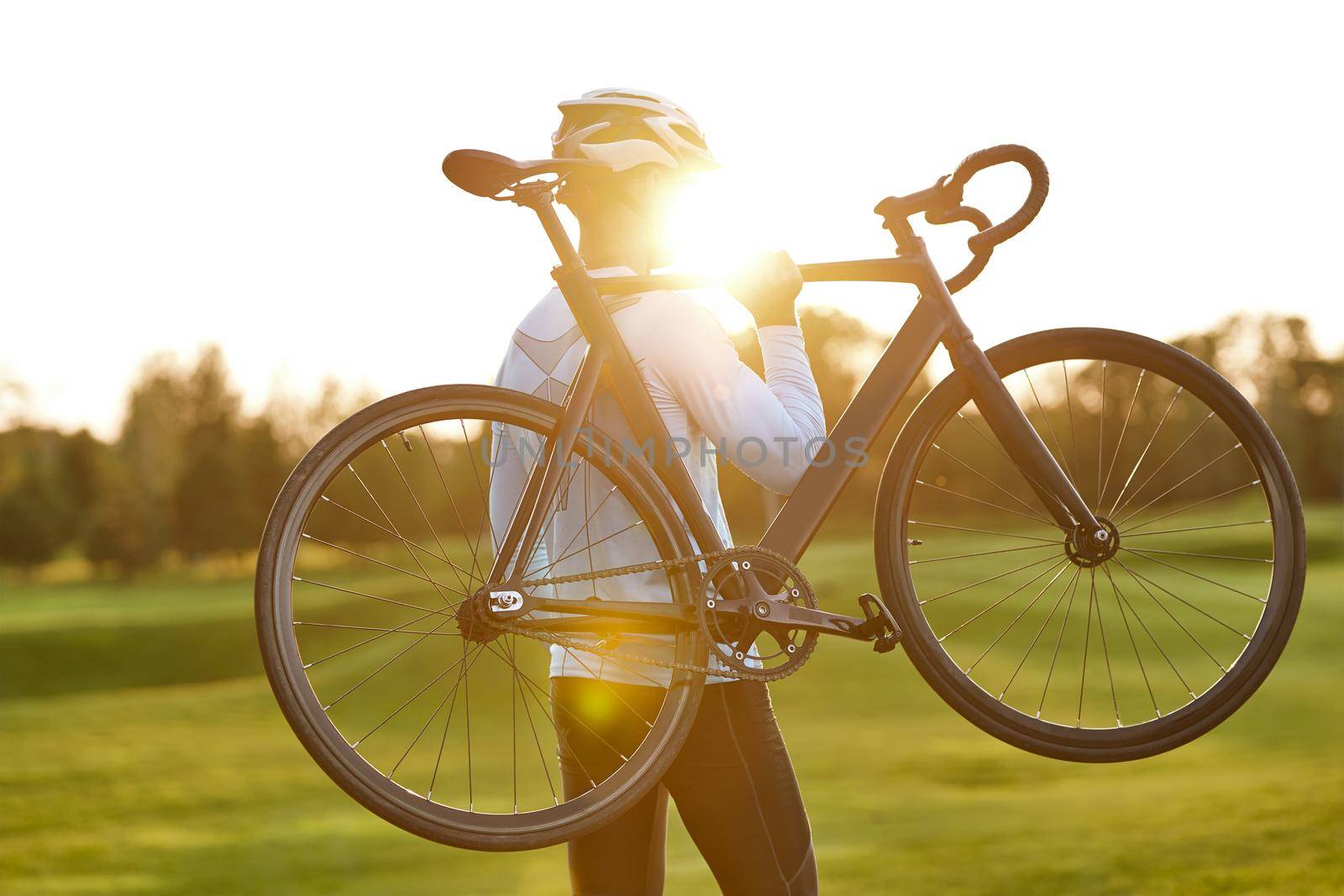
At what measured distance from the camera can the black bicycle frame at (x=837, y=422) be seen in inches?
109

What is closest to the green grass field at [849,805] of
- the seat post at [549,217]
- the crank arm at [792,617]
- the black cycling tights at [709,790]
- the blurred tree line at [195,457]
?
the black cycling tights at [709,790]

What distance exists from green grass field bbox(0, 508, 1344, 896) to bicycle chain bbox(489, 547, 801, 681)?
290 inches

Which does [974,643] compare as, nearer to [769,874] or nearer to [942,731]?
[942,731]

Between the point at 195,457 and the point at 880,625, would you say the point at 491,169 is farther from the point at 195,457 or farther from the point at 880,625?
the point at 195,457

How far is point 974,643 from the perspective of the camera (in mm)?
23734

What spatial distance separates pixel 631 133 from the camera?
2850 mm

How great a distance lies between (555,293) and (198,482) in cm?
5485

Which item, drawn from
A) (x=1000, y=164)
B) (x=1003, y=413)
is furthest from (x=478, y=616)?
(x=1000, y=164)

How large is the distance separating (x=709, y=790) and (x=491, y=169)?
160cm

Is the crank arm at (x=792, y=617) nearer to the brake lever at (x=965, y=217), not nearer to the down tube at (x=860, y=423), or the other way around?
the down tube at (x=860, y=423)

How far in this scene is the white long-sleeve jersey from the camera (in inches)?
107

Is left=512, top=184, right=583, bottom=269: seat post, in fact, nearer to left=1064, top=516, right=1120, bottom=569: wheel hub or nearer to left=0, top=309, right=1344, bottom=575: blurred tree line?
left=1064, top=516, right=1120, bottom=569: wheel hub

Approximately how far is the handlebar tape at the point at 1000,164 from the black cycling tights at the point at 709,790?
1.31 meters

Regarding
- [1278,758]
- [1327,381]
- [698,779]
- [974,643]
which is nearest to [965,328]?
[698,779]
